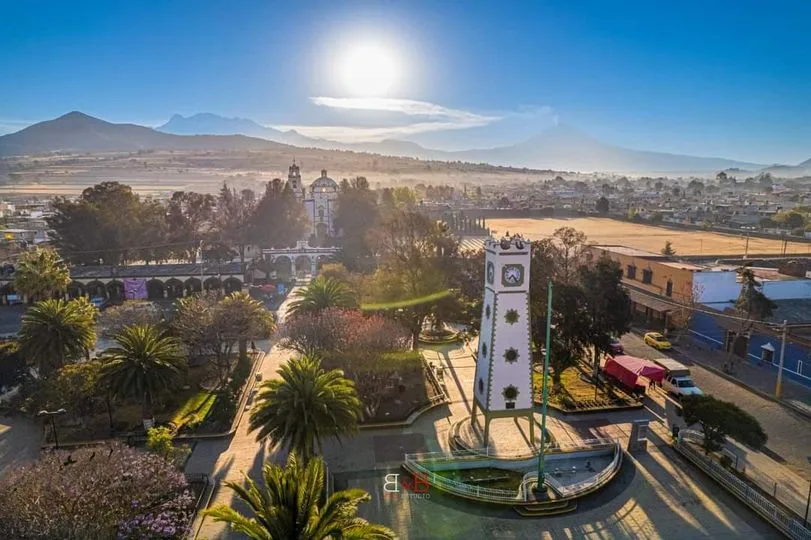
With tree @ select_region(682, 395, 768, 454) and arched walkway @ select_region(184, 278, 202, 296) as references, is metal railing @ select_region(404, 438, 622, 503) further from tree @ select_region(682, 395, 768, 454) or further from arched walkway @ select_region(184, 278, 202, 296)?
arched walkway @ select_region(184, 278, 202, 296)

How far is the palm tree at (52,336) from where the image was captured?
79.0 feet

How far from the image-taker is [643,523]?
1642 centimetres

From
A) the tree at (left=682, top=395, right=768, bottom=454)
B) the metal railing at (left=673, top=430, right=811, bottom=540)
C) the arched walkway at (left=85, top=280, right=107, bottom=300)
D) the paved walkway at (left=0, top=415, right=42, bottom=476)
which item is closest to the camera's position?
the metal railing at (left=673, top=430, right=811, bottom=540)

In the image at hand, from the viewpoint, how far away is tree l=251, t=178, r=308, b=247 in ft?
202

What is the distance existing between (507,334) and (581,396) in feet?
25.1

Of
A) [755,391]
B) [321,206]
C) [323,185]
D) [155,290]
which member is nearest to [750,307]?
[755,391]

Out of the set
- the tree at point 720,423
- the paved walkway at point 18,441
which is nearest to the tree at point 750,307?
the tree at point 720,423

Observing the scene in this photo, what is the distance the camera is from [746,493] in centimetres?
1720

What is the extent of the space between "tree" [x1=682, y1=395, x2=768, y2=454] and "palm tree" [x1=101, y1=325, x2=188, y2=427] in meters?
19.9

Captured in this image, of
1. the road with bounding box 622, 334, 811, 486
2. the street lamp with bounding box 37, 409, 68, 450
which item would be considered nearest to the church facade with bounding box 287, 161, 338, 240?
the road with bounding box 622, 334, 811, 486

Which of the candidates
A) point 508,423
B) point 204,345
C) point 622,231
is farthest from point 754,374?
point 622,231

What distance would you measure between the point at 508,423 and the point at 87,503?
15559mm

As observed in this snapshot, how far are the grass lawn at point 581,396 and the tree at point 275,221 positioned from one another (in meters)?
41.6

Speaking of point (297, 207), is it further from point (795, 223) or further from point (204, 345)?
point (795, 223)
